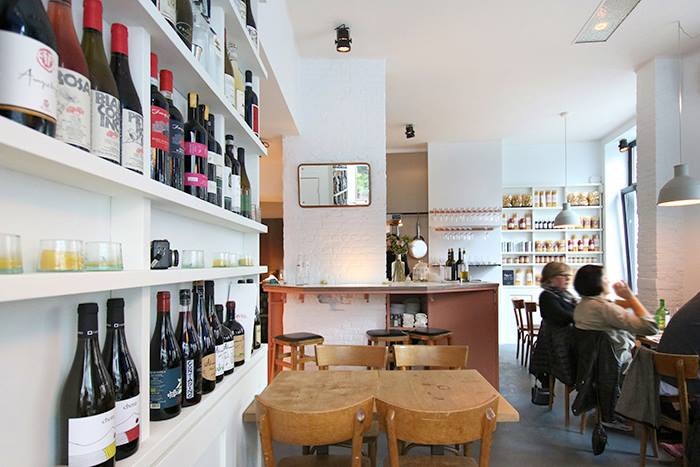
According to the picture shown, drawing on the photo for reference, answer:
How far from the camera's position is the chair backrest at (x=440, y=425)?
4.96ft

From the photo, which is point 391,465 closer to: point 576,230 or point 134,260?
point 134,260

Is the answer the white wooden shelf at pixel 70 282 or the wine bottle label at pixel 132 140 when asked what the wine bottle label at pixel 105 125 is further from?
the white wooden shelf at pixel 70 282

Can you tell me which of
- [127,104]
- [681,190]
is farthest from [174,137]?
[681,190]

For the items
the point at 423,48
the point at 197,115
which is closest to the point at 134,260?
the point at 197,115

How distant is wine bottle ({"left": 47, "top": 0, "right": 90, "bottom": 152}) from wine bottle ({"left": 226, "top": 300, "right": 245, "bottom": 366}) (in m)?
1.09

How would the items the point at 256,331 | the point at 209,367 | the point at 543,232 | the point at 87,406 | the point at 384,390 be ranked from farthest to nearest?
the point at 543,232 → the point at 256,331 → the point at 384,390 → the point at 209,367 → the point at 87,406

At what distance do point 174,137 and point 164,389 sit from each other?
2.10 ft

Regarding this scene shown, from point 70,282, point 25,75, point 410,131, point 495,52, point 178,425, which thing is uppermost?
point 495,52

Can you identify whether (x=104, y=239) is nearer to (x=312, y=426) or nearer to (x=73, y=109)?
(x=73, y=109)

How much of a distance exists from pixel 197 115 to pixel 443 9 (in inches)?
123

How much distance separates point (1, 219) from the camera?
0.68m

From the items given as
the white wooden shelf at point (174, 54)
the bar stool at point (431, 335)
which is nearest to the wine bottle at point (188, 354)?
the white wooden shelf at point (174, 54)

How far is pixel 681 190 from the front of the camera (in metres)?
3.71

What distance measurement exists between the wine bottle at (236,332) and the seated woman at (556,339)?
9.39ft
